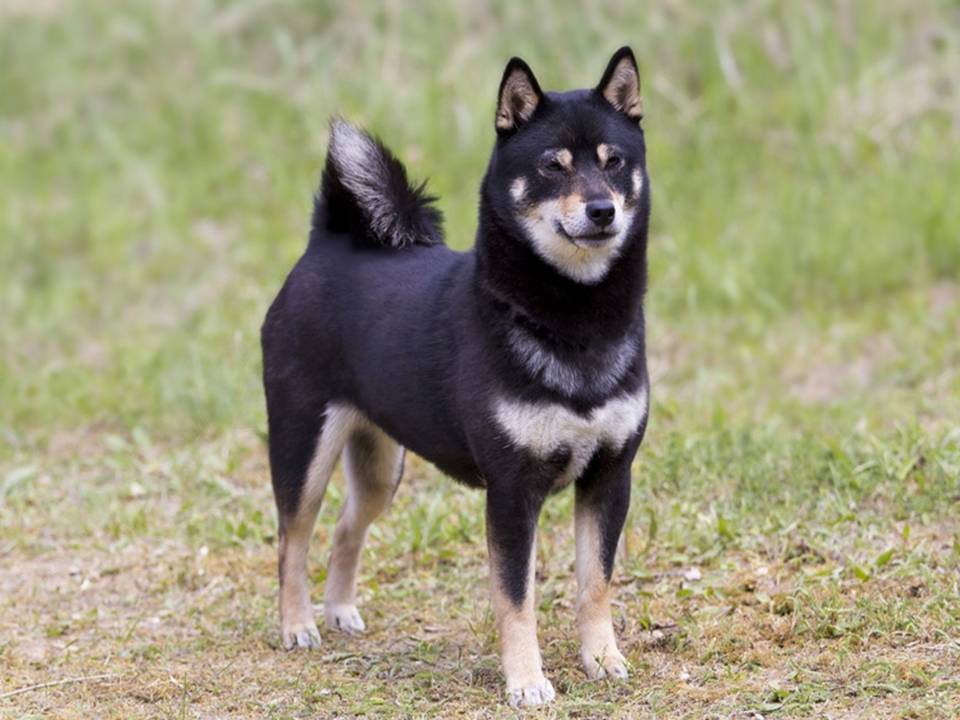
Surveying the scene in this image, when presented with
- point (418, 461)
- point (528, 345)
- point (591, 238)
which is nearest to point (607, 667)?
point (528, 345)

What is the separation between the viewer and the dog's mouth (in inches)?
157

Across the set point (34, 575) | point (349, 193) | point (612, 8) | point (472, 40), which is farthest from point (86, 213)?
point (349, 193)

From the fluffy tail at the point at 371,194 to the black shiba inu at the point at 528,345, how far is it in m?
0.13

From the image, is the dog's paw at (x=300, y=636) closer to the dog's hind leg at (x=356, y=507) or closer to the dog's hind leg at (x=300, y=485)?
the dog's hind leg at (x=300, y=485)

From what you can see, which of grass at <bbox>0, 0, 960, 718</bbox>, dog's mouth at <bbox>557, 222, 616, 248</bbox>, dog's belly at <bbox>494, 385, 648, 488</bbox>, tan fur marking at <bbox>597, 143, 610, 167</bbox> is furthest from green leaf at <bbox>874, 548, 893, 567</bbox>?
tan fur marking at <bbox>597, 143, 610, 167</bbox>

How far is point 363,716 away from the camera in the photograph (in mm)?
4145

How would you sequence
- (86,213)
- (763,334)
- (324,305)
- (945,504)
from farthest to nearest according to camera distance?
(86,213) → (763,334) → (945,504) → (324,305)

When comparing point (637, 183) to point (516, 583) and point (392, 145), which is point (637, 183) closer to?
point (516, 583)

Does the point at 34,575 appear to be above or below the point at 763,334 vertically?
below

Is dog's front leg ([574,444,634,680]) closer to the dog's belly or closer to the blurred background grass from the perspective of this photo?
the dog's belly

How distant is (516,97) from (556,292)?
546 millimetres

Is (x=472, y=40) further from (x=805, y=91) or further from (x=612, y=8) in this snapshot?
(x=805, y=91)

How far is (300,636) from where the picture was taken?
484 cm

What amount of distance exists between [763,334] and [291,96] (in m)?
3.81
